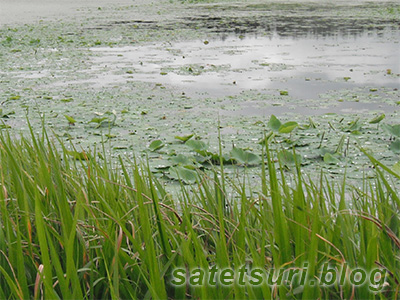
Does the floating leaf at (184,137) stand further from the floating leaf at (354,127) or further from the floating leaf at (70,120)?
the floating leaf at (354,127)

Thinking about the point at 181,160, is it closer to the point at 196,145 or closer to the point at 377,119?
the point at 196,145

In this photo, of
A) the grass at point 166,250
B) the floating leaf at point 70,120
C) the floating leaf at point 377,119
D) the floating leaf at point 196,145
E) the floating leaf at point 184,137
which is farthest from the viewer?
the floating leaf at point 70,120

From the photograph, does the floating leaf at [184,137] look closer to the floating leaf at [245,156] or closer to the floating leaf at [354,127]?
the floating leaf at [245,156]

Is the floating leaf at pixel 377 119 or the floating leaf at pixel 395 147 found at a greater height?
the floating leaf at pixel 377 119

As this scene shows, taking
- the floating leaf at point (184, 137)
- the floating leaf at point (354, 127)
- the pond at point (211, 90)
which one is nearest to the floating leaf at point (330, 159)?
the pond at point (211, 90)

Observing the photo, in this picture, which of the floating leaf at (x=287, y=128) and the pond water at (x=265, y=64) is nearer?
the floating leaf at (x=287, y=128)

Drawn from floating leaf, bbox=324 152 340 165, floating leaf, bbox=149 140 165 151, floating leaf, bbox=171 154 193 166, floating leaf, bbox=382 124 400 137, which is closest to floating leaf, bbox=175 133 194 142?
floating leaf, bbox=149 140 165 151

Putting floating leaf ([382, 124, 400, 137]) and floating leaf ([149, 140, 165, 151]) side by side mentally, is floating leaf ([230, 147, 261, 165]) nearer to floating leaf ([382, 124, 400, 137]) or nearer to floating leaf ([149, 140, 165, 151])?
floating leaf ([149, 140, 165, 151])

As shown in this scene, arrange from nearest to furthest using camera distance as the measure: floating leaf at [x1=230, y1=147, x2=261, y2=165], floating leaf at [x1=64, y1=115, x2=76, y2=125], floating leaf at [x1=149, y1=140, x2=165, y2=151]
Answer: floating leaf at [x1=230, y1=147, x2=261, y2=165] → floating leaf at [x1=149, y1=140, x2=165, y2=151] → floating leaf at [x1=64, y1=115, x2=76, y2=125]

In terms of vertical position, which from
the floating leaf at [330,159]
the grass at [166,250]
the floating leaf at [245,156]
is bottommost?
the floating leaf at [330,159]

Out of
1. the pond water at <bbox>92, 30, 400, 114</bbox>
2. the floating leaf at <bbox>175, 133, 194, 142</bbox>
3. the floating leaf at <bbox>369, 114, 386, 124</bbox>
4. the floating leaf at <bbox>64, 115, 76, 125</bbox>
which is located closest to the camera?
the floating leaf at <bbox>175, 133, 194, 142</bbox>

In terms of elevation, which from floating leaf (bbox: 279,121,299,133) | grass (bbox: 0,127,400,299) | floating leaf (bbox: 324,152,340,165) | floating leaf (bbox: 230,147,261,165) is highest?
grass (bbox: 0,127,400,299)

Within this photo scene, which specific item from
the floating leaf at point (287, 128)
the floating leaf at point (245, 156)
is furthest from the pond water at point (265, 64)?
the floating leaf at point (245, 156)

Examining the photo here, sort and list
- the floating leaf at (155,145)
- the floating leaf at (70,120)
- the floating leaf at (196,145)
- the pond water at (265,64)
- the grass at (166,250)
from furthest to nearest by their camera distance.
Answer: the pond water at (265,64) → the floating leaf at (70,120) → the floating leaf at (155,145) → the floating leaf at (196,145) → the grass at (166,250)
